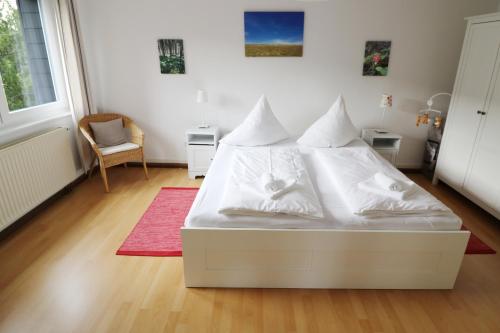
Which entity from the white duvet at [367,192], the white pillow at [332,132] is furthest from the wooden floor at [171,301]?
the white pillow at [332,132]

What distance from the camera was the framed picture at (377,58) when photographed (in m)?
3.70

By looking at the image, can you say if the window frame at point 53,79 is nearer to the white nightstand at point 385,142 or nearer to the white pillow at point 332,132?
the white pillow at point 332,132

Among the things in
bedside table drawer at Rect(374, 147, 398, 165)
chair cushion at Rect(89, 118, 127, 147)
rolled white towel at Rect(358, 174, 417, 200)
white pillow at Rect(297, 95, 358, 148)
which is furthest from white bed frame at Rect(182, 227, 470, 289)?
chair cushion at Rect(89, 118, 127, 147)

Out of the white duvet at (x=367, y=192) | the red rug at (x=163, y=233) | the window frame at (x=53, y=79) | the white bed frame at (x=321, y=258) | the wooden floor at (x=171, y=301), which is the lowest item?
the wooden floor at (x=171, y=301)

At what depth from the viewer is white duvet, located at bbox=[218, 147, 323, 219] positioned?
6.49 ft

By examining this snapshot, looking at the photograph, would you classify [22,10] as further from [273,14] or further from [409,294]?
[409,294]

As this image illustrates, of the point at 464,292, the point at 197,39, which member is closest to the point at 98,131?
the point at 197,39

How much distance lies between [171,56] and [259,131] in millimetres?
1573

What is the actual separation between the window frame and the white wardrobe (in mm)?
4627

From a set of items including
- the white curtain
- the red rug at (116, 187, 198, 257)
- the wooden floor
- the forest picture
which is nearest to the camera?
the wooden floor

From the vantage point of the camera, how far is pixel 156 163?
436cm

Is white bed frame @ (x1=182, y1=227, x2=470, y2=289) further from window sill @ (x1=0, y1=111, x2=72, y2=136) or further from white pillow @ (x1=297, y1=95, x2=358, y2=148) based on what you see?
window sill @ (x1=0, y1=111, x2=72, y2=136)

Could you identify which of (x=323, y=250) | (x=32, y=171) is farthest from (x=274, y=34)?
(x=32, y=171)

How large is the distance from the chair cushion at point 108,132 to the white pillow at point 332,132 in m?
2.32
